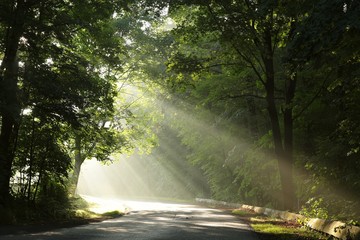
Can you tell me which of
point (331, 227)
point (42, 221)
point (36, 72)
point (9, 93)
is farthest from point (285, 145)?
point (9, 93)

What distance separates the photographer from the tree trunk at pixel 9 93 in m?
12.9

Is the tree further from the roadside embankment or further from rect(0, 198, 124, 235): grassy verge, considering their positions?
the roadside embankment

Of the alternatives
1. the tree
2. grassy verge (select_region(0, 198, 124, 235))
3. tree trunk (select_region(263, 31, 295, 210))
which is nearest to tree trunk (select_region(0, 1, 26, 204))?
the tree

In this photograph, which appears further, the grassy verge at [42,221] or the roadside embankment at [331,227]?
the grassy verge at [42,221]

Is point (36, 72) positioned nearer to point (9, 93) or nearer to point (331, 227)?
point (9, 93)

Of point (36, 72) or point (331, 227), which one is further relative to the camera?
point (36, 72)

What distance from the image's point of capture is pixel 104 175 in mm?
95438

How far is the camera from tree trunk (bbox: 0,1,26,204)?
1288 centimetres

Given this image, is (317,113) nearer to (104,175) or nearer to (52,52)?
(52,52)

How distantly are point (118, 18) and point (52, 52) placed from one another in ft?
46.8

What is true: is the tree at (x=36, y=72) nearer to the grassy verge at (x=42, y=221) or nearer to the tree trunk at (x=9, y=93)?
the tree trunk at (x=9, y=93)

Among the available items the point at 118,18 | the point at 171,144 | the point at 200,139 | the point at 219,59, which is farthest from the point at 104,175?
the point at 219,59

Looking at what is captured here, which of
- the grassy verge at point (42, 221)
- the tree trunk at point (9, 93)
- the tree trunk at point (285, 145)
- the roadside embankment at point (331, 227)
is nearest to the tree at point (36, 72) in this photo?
the tree trunk at point (9, 93)

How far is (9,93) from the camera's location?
13.0 meters
